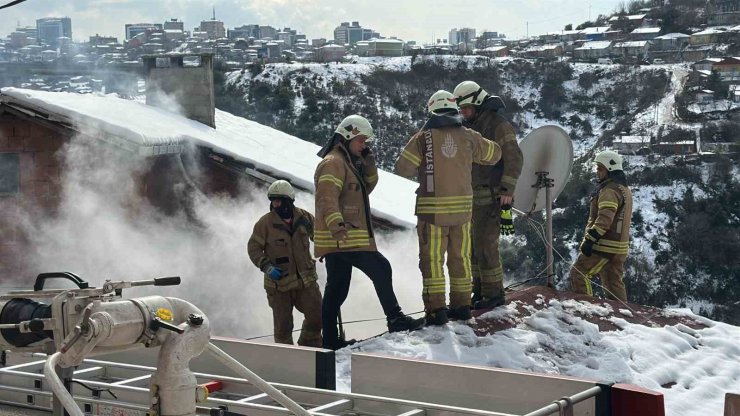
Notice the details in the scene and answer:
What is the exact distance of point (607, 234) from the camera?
10.5m

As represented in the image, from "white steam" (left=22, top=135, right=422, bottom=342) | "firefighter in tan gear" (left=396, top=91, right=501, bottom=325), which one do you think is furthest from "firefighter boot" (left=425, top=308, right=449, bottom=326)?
"white steam" (left=22, top=135, right=422, bottom=342)

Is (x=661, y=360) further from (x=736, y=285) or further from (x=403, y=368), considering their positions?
(x=736, y=285)

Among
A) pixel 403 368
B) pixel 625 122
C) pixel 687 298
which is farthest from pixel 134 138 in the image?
→ pixel 625 122

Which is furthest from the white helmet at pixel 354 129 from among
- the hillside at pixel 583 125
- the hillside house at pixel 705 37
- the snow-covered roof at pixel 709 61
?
the hillside house at pixel 705 37

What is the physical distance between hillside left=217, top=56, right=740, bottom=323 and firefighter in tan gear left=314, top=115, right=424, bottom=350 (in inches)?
1184

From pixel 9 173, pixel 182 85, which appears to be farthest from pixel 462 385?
pixel 182 85

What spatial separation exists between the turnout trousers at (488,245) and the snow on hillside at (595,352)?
24 cm

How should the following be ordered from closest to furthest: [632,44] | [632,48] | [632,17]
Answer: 1. [632,48]
2. [632,44]
3. [632,17]

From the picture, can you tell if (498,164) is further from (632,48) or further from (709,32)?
(709,32)

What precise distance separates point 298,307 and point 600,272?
3358 mm

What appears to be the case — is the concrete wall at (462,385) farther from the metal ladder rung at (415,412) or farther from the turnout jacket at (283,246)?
the turnout jacket at (283,246)

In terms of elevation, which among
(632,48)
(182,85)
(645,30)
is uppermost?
(645,30)

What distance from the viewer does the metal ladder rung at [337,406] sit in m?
4.47

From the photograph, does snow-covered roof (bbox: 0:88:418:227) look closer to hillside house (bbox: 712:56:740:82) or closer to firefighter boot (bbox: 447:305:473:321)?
firefighter boot (bbox: 447:305:473:321)
